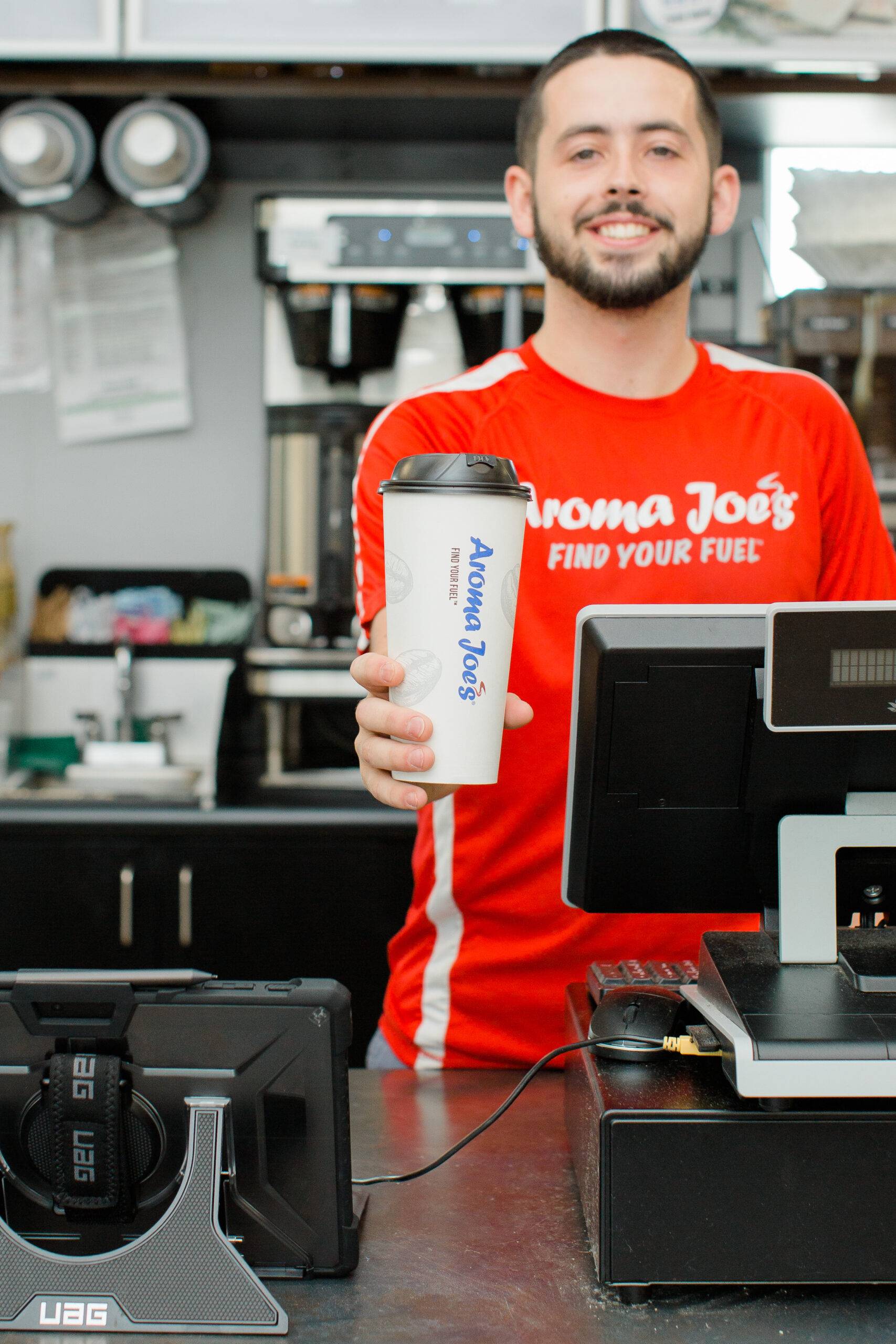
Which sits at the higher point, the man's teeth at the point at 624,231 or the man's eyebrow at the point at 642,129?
the man's eyebrow at the point at 642,129

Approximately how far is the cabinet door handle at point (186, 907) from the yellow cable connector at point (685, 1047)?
150cm

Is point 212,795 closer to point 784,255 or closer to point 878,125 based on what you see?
point 784,255

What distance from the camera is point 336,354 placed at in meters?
2.29

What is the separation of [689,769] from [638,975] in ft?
0.72

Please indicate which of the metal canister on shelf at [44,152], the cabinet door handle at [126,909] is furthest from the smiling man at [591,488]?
the metal canister on shelf at [44,152]

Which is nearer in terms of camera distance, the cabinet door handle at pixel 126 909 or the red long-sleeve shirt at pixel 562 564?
the red long-sleeve shirt at pixel 562 564

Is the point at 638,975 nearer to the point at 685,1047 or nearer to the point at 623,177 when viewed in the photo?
the point at 685,1047

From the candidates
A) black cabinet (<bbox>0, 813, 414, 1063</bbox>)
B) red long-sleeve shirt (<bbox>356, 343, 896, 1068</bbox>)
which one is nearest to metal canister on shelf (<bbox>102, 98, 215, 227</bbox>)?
black cabinet (<bbox>0, 813, 414, 1063</bbox>)

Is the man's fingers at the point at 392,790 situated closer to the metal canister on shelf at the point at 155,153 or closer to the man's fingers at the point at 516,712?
the man's fingers at the point at 516,712

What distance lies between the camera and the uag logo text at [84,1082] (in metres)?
0.68

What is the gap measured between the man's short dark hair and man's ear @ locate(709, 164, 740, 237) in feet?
0.05

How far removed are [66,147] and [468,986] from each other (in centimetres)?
187

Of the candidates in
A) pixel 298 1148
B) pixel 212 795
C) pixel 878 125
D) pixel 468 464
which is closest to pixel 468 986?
pixel 298 1148

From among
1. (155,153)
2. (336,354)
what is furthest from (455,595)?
(155,153)
